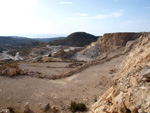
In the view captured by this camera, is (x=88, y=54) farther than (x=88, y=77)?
Yes

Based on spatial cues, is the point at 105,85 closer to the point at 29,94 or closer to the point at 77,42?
the point at 29,94

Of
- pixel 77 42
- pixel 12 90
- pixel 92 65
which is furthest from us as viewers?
pixel 77 42

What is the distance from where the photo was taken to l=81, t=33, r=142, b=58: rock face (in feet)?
91.2

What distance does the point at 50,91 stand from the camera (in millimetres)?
7180

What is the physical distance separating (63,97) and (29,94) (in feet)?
6.42

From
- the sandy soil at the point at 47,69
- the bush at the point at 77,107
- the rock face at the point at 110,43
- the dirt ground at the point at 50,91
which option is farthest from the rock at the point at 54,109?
the rock face at the point at 110,43

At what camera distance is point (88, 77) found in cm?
949

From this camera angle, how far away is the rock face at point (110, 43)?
27.8 m

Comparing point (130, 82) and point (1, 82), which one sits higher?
point (130, 82)

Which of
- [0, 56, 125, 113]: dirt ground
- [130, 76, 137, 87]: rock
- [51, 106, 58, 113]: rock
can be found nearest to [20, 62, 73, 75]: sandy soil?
[0, 56, 125, 113]: dirt ground

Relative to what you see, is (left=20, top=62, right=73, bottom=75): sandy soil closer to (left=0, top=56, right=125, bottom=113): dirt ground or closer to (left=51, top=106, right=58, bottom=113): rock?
(left=0, top=56, right=125, bottom=113): dirt ground

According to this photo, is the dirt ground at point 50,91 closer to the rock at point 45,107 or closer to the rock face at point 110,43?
the rock at point 45,107

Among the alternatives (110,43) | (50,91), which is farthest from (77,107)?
(110,43)

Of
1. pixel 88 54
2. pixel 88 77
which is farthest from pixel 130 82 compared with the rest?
pixel 88 54
